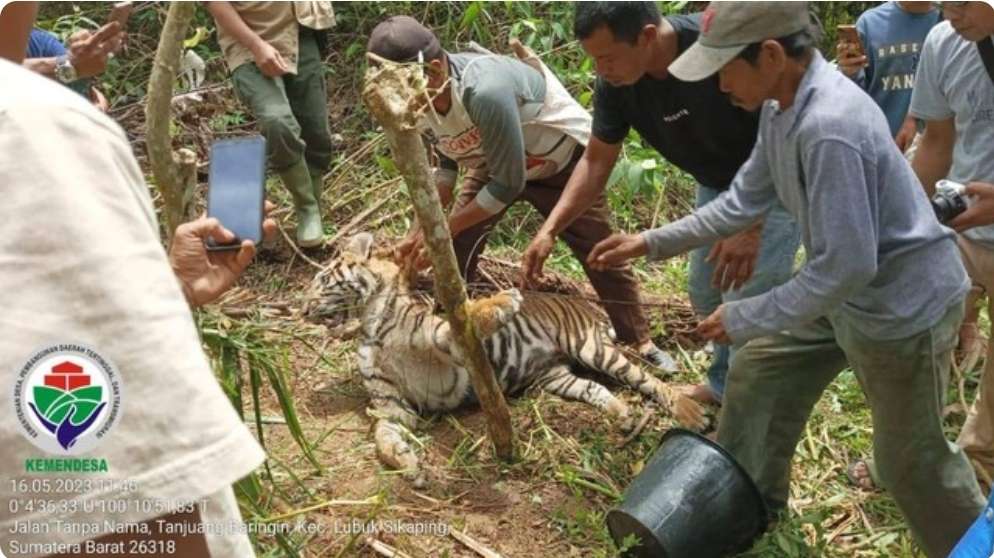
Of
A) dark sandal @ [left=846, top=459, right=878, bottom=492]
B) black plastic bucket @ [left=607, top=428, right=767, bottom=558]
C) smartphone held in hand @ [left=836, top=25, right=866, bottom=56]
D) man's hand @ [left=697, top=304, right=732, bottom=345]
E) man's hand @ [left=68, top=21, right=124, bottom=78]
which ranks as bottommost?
dark sandal @ [left=846, top=459, right=878, bottom=492]

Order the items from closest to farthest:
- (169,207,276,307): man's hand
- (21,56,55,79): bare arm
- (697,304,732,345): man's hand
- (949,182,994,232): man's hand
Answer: (169,207,276,307): man's hand, (697,304,732,345): man's hand, (949,182,994,232): man's hand, (21,56,55,79): bare arm

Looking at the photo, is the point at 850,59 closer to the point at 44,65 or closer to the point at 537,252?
the point at 537,252

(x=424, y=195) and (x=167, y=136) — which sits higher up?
(x=167, y=136)

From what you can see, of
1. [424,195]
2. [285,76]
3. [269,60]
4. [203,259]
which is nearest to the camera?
[203,259]

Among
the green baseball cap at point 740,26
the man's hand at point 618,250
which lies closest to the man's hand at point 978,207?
the green baseball cap at point 740,26

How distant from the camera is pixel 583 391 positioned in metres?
4.72

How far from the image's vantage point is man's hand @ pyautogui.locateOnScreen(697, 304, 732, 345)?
3.10 metres

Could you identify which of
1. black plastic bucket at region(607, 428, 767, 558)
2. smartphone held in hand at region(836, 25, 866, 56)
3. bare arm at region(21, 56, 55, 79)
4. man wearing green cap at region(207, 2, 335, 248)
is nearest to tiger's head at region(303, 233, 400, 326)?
man wearing green cap at region(207, 2, 335, 248)

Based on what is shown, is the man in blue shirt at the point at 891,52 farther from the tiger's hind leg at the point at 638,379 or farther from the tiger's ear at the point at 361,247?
the tiger's ear at the point at 361,247

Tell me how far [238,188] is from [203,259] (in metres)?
0.23

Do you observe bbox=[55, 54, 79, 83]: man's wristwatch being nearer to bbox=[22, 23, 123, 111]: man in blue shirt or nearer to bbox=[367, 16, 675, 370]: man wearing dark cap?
bbox=[22, 23, 123, 111]: man in blue shirt

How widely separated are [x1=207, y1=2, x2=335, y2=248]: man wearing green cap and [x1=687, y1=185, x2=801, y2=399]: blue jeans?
107 inches

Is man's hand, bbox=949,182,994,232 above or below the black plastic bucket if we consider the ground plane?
above

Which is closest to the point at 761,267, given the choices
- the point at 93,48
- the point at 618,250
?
the point at 618,250
